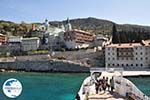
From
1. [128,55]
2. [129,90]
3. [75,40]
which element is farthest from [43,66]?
[129,90]

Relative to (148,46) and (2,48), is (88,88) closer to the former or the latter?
(148,46)

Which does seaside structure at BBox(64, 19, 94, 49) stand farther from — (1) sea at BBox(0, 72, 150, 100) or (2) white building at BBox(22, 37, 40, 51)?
(1) sea at BBox(0, 72, 150, 100)

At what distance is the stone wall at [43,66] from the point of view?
84688 mm

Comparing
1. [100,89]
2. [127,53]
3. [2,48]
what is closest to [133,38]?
[127,53]

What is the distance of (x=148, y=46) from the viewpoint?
80.2m

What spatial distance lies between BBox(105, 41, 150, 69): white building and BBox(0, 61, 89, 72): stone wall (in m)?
6.28

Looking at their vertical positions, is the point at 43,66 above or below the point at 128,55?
below

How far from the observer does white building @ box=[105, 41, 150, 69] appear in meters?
80.8

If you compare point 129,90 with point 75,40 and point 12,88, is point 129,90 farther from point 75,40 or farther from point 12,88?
point 75,40

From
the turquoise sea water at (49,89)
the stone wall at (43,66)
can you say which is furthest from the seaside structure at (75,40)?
the turquoise sea water at (49,89)

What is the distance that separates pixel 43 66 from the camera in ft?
291

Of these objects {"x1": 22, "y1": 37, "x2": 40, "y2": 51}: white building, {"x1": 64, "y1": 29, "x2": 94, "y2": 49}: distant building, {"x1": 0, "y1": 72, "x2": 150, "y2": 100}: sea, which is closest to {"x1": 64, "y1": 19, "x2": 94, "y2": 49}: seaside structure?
{"x1": 64, "y1": 29, "x2": 94, "y2": 49}: distant building

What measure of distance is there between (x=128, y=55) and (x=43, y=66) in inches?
843

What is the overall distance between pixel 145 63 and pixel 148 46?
3926 mm
